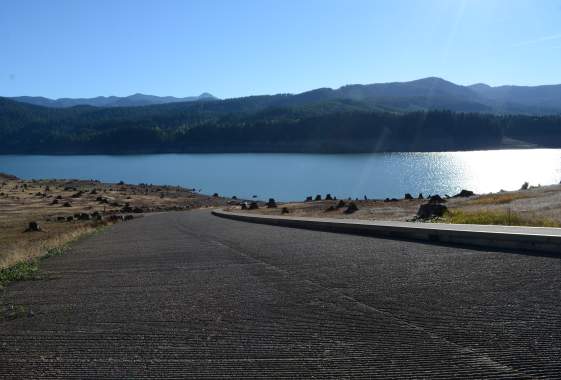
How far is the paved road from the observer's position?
14.6 feet

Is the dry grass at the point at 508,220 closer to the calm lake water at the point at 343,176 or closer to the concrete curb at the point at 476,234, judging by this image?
the concrete curb at the point at 476,234

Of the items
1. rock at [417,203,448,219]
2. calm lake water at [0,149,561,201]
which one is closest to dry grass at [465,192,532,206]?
rock at [417,203,448,219]

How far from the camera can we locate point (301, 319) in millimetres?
5680

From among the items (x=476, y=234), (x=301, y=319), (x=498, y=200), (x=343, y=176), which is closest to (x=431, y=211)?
(x=498, y=200)

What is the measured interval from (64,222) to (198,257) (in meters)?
27.3

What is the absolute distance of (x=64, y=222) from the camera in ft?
116

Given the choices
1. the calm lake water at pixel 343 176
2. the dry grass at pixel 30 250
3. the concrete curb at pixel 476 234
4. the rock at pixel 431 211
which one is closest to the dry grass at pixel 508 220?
the rock at pixel 431 211

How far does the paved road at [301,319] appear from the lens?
4.45m

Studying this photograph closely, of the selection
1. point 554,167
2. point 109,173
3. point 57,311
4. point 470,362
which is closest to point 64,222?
point 57,311

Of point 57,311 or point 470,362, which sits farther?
point 57,311

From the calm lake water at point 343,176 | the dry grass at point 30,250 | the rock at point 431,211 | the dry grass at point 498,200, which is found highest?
the calm lake water at point 343,176

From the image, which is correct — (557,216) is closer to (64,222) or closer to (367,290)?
(367,290)

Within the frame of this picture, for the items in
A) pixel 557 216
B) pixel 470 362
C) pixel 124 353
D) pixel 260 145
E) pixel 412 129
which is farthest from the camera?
pixel 260 145

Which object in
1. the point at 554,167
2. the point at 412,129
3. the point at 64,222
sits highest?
the point at 412,129
